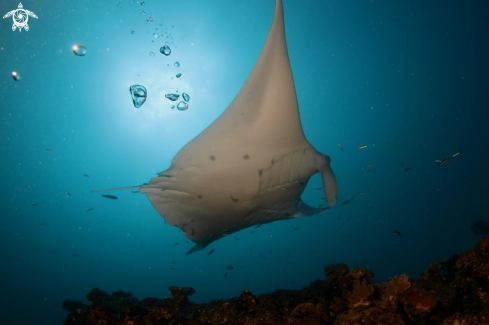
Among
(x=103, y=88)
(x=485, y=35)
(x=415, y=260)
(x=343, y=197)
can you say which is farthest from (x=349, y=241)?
(x=103, y=88)

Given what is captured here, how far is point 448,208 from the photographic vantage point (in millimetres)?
24578

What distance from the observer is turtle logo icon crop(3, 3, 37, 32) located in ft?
22.3

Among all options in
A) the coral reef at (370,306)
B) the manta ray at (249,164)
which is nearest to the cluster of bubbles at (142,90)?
the manta ray at (249,164)

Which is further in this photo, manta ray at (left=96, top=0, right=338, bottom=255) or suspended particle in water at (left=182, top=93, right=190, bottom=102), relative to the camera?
suspended particle in water at (left=182, top=93, right=190, bottom=102)

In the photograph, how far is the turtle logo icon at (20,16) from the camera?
6.80 meters

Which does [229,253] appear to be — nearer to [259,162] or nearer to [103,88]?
[103,88]

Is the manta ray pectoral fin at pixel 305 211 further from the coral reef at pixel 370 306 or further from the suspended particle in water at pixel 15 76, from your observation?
the suspended particle in water at pixel 15 76

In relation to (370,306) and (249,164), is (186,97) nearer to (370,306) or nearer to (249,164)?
(249,164)

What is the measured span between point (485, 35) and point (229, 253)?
1265 inches

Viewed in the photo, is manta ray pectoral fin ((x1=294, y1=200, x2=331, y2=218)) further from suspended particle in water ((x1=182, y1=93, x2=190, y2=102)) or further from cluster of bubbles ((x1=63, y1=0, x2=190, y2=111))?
suspended particle in water ((x1=182, y1=93, x2=190, y2=102))

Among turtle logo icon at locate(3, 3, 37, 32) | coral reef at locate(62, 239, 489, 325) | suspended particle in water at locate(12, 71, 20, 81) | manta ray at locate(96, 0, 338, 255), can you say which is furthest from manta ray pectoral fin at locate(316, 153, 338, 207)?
suspended particle in water at locate(12, 71, 20, 81)

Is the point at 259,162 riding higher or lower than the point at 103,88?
lower

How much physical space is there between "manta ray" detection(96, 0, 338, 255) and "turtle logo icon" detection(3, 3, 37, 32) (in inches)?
328

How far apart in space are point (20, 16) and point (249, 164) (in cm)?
965
